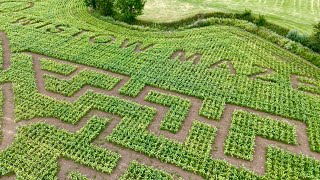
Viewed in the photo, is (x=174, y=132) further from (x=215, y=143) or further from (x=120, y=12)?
(x=120, y=12)

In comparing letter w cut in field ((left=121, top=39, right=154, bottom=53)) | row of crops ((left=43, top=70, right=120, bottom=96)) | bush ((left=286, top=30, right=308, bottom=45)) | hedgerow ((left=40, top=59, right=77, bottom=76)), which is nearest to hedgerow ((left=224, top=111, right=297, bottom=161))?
row of crops ((left=43, top=70, right=120, bottom=96))

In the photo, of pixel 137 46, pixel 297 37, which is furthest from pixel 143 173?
pixel 297 37

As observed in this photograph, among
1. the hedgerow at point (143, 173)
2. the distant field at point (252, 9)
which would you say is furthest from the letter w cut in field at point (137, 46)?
the hedgerow at point (143, 173)

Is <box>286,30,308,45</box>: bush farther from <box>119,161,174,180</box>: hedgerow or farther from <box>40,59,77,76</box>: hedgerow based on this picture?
<box>40,59,77,76</box>: hedgerow

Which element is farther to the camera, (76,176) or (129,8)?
(129,8)

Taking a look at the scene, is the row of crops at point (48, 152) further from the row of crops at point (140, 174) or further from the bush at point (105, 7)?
the bush at point (105, 7)

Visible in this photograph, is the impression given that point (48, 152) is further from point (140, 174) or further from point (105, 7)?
point (105, 7)

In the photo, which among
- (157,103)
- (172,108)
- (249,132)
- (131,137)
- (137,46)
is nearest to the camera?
(131,137)

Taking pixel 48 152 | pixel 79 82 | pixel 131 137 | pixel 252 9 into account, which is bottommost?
pixel 48 152
